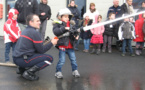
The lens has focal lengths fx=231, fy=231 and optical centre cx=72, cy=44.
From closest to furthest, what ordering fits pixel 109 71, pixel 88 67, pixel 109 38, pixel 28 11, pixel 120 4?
pixel 109 71 < pixel 88 67 < pixel 28 11 < pixel 109 38 < pixel 120 4

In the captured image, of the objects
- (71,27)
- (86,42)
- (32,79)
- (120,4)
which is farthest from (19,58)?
(120,4)

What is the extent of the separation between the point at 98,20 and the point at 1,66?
4.06 metres

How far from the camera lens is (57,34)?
5066mm

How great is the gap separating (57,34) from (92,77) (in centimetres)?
131

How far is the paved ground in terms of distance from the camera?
4.70 metres

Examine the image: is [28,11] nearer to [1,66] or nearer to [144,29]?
[1,66]

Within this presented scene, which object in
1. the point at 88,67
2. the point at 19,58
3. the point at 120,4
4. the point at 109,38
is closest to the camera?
the point at 19,58

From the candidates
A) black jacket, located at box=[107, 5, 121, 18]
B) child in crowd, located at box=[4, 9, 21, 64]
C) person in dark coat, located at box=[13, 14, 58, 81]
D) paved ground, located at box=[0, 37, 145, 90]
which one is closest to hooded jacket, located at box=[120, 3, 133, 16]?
black jacket, located at box=[107, 5, 121, 18]

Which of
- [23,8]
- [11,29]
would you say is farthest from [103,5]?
[11,29]

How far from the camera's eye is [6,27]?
6.20m

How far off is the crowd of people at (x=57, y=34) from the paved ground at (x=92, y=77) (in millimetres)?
245

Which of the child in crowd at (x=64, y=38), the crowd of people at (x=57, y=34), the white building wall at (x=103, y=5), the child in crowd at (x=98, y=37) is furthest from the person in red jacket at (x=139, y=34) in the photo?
the child in crowd at (x=64, y=38)

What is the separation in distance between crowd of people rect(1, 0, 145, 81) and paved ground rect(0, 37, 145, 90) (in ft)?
0.80

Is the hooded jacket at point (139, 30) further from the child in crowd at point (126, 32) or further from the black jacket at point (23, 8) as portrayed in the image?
the black jacket at point (23, 8)
